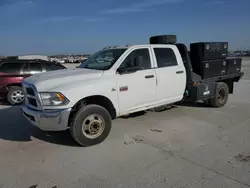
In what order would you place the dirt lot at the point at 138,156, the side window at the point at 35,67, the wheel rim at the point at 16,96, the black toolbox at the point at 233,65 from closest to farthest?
the dirt lot at the point at 138,156
the black toolbox at the point at 233,65
the wheel rim at the point at 16,96
the side window at the point at 35,67

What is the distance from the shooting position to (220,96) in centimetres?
707

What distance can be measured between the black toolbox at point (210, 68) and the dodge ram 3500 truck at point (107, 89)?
0.23m

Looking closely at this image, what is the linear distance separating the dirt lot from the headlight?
918mm

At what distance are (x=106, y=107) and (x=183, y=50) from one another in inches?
120

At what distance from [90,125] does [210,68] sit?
416cm

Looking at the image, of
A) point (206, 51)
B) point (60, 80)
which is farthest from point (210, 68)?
point (60, 80)

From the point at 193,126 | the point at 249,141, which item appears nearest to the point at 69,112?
the point at 193,126

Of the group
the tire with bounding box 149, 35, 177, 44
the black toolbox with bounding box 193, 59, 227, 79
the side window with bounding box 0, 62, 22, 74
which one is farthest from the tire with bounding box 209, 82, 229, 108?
the side window with bounding box 0, 62, 22, 74

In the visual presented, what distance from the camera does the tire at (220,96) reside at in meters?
6.72

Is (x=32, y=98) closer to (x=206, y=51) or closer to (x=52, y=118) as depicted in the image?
(x=52, y=118)

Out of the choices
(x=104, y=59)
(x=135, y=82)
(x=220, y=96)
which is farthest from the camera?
(x=220, y=96)

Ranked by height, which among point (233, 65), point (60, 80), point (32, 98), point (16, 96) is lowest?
point (16, 96)

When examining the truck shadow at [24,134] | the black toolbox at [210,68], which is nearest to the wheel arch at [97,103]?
the truck shadow at [24,134]

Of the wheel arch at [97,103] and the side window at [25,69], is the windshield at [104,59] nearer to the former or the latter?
the wheel arch at [97,103]
